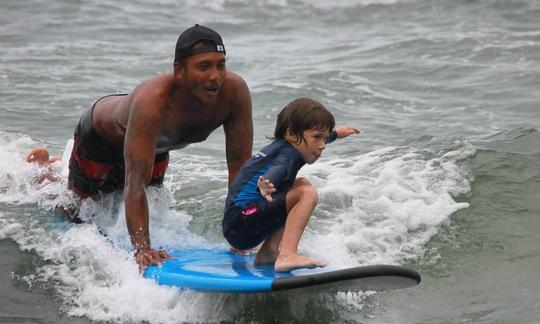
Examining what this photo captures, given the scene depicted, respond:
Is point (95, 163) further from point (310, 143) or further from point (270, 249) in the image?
point (310, 143)

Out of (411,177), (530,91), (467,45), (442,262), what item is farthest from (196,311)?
(467,45)

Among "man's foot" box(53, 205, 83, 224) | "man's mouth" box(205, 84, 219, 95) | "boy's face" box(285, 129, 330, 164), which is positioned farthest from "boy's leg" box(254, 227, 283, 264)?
"man's foot" box(53, 205, 83, 224)

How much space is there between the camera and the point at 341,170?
8.12m

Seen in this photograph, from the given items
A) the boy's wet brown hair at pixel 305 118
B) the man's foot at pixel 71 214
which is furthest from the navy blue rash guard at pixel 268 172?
the man's foot at pixel 71 214

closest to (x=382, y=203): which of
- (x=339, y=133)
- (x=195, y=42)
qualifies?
(x=339, y=133)

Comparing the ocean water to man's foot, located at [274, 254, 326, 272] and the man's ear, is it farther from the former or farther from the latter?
the man's ear

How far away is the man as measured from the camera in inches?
205

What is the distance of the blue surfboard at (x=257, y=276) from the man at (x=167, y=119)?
0.71 feet

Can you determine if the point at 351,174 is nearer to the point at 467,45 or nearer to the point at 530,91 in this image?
the point at 530,91

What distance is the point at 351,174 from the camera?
7.94 metres

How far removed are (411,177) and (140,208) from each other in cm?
301

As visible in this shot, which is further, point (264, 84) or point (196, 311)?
point (264, 84)

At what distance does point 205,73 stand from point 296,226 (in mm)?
1023

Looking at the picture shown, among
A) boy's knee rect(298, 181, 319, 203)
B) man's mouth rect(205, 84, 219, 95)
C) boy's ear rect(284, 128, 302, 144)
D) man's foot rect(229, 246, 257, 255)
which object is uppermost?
man's mouth rect(205, 84, 219, 95)
